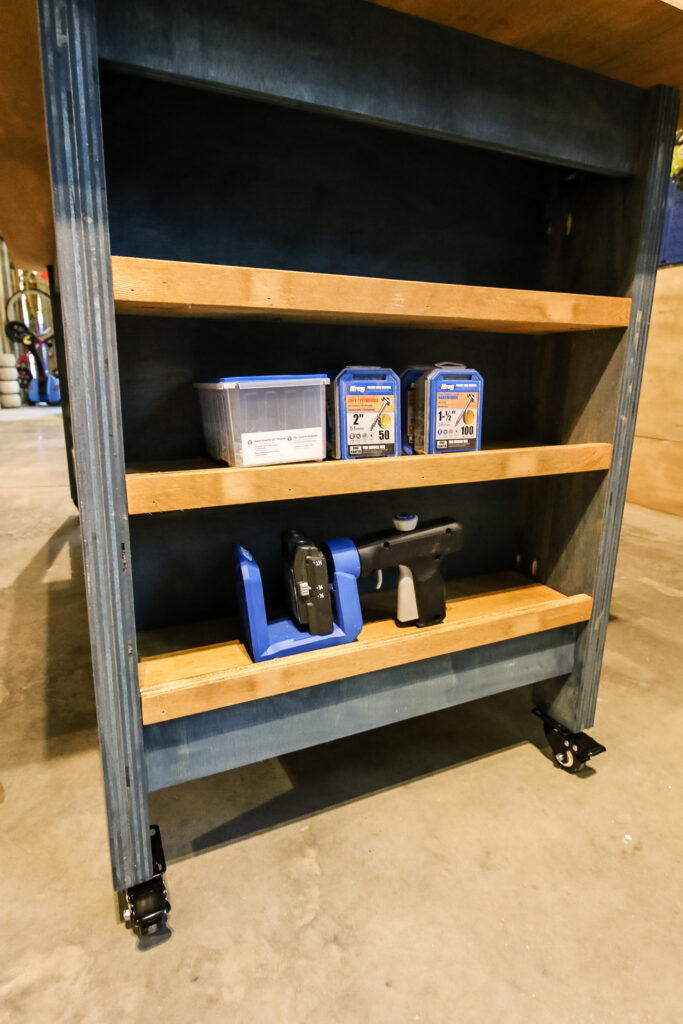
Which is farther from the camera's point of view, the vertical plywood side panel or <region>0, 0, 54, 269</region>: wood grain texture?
the vertical plywood side panel

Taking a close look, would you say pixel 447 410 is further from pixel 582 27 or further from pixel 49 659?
pixel 49 659

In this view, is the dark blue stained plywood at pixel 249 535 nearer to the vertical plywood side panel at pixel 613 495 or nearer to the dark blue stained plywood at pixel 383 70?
the vertical plywood side panel at pixel 613 495

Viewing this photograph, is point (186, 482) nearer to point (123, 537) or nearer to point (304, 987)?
point (123, 537)

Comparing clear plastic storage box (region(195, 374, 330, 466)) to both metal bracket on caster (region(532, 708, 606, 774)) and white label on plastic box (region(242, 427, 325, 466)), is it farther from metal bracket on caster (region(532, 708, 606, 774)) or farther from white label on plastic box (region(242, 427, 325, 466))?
metal bracket on caster (region(532, 708, 606, 774))

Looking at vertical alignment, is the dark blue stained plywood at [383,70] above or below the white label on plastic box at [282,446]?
above

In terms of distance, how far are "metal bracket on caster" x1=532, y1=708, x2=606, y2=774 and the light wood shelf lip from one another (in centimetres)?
76

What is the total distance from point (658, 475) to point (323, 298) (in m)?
4.04

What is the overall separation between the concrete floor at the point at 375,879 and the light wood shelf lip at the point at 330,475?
0.85 meters

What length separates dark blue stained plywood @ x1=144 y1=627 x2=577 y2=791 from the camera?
45.6 inches

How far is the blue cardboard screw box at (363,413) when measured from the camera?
1.20 m

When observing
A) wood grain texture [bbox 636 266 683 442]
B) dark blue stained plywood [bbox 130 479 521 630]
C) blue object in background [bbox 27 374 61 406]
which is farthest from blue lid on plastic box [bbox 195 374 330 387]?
blue object in background [bbox 27 374 61 406]

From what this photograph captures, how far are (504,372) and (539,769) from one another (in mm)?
1140

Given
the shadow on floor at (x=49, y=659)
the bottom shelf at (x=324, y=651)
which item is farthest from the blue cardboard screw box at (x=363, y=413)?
the shadow on floor at (x=49, y=659)

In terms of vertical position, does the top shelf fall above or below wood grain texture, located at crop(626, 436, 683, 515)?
above
